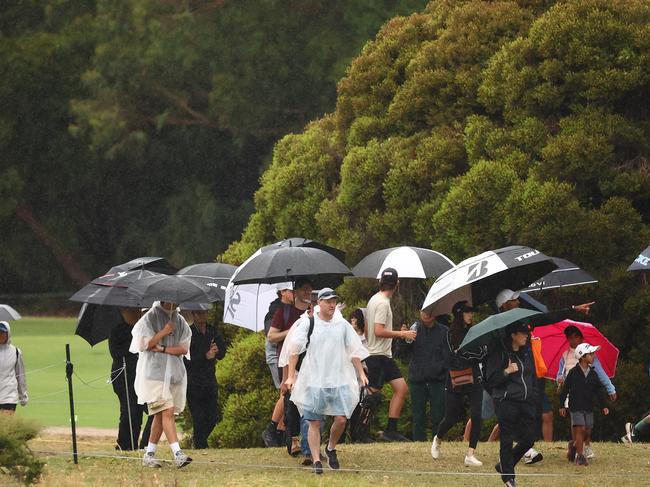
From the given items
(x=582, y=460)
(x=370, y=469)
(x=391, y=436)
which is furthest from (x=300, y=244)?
(x=582, y=460)

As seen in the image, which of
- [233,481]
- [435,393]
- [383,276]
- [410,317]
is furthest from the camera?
[410,317]

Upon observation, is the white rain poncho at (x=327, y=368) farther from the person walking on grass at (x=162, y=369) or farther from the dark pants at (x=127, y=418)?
the dark pants at (x=127, y=418)

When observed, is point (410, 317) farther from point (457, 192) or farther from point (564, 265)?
point (564, 265)

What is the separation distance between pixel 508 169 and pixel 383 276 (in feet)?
8.76

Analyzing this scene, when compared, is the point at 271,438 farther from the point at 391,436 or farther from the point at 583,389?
the point at 583,389

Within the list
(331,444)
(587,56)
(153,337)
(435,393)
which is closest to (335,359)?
(331,444)

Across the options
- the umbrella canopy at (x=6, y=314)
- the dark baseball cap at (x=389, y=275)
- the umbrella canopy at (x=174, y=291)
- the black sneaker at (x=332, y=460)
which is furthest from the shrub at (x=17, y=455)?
the umbrella canopy at (x=6, y=314)

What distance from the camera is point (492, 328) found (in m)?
9.75

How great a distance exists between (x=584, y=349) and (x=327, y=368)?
7.38ft

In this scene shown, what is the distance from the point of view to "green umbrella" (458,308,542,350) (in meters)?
9.76

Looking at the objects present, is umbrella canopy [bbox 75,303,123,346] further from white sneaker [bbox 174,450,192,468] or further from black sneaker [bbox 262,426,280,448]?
white sneaker [bbox 174,450,192,468]

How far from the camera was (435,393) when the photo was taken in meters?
13.1

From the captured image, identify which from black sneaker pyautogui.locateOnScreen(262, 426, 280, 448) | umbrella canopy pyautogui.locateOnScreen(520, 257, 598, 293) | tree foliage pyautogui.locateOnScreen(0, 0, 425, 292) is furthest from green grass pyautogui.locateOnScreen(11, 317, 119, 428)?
tree foliage pyautogui.locateOnScreen(0, 0, 425, 292)

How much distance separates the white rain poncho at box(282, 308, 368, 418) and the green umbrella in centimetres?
117
